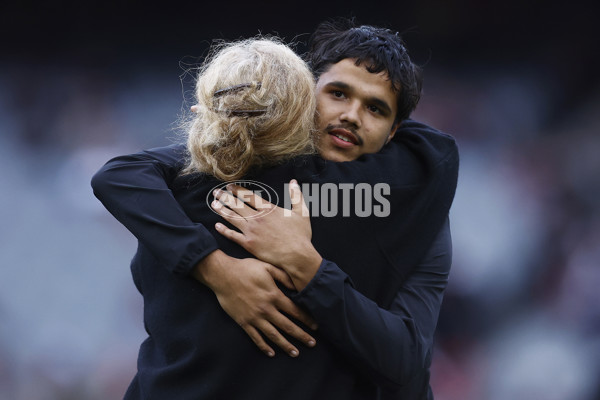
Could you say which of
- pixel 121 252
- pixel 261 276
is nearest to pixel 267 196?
pixel 261 276

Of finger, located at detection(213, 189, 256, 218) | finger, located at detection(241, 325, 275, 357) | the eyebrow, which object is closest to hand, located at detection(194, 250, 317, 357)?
finger, located at detection(241, 325, 275, 357)

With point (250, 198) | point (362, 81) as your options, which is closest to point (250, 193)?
point (250, 198)

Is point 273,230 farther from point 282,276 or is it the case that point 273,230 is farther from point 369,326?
point 369,326

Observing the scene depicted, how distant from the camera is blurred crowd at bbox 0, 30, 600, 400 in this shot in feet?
11.2

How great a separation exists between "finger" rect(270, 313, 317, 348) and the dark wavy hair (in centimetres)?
73

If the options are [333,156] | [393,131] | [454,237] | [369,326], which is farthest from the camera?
[454,237]

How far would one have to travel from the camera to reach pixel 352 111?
1626mm

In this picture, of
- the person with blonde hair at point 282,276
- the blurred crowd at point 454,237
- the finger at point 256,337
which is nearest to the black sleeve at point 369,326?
the person with blonde hair at point 282,276

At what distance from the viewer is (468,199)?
3.64 meters

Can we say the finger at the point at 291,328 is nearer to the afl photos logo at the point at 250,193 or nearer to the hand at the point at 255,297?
the hand at the point at 255,297

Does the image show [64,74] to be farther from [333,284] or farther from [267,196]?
[333,284]

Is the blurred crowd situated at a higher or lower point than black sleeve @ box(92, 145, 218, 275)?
lower

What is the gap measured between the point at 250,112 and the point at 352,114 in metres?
0.38

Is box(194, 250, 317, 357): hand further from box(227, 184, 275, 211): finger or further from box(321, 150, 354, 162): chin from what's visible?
box(321, 150, 354, 162): chin
